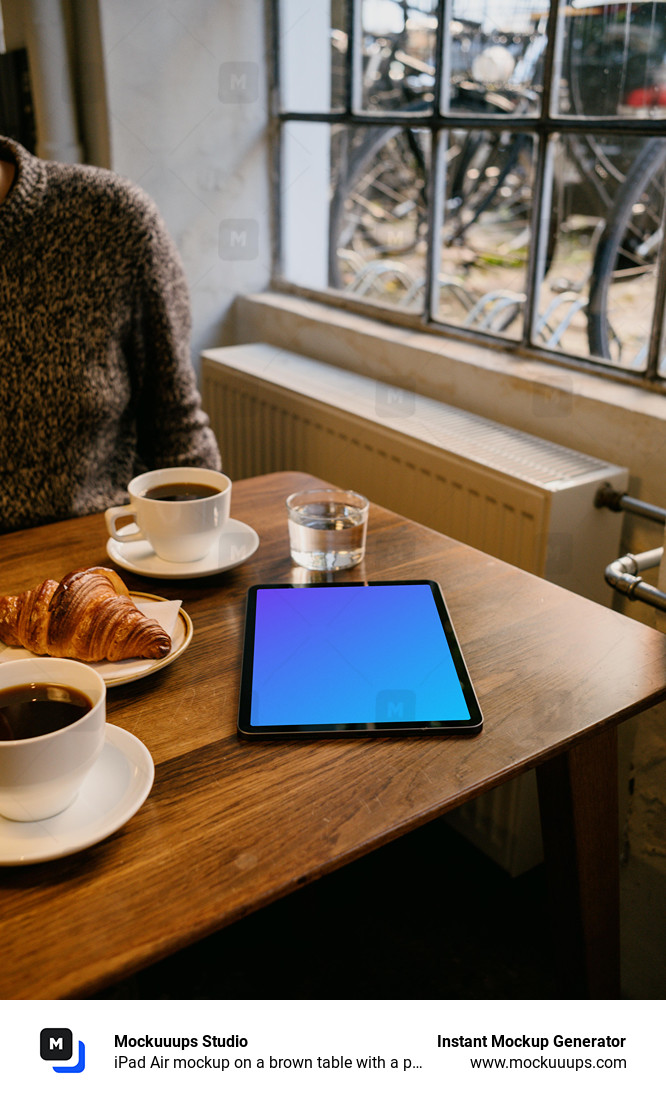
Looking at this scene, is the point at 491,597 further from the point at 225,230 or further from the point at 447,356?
the point at 225,230

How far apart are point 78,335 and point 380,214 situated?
1.16 m

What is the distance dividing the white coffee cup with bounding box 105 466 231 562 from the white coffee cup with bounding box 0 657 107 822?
303 millimetres

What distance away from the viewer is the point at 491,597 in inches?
35.6

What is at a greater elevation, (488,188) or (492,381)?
(488,188)

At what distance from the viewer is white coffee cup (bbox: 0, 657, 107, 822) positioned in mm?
547

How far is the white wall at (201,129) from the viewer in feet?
6.47

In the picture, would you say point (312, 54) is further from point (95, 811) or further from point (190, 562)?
point (95, 811)

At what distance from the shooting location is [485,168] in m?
1.80
